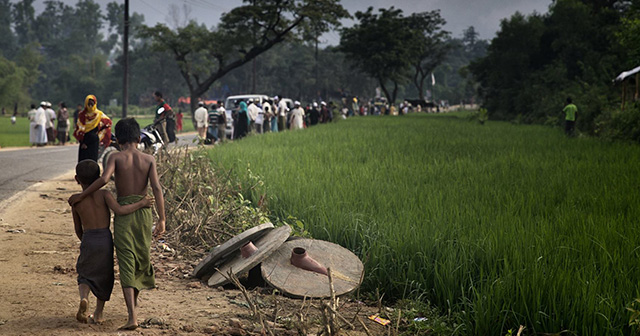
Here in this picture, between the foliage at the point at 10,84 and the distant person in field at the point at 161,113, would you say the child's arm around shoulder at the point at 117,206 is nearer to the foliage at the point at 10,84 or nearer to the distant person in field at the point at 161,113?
the distant person in field at the point at 161,113

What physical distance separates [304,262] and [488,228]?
6.24 ft

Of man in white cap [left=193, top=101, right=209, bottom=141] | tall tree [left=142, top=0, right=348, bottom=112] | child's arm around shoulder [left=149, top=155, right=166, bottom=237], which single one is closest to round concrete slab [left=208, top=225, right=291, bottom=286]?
child's arm around shoulder [left=149, top=155, right=166, bottom=237]

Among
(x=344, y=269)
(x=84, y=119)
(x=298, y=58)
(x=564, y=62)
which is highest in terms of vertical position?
(x=298, y=58)

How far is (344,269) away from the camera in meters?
5.20

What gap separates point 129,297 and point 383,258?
86.1 inches

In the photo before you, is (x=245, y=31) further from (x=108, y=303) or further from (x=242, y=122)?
(x=108, y=303)

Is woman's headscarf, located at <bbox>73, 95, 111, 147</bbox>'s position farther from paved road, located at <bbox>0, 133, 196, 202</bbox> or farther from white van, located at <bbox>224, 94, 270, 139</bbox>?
white van, located at <bbox>224, 94, 270, 139</bbox>

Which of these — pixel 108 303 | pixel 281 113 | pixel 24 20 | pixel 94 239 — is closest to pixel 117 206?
pixel 94 239

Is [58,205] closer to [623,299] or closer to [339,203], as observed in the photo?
[339,203]

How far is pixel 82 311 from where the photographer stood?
158 inches

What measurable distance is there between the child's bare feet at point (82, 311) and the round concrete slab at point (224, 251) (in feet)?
5.04

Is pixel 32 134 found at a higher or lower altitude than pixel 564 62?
lower

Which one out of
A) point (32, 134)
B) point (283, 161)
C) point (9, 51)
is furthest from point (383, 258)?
point (9, 51)

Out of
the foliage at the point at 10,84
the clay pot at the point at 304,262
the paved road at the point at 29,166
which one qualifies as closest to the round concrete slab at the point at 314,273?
the clay pot at the point at 304,262
